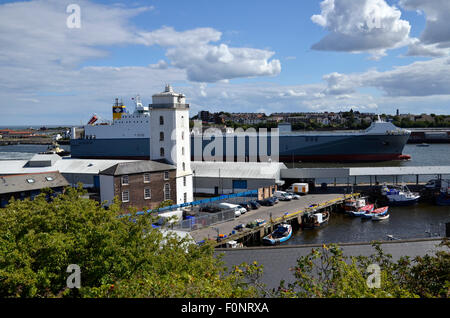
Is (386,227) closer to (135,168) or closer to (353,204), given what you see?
(353,204)

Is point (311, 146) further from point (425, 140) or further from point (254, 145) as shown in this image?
Result: point (425, 140)

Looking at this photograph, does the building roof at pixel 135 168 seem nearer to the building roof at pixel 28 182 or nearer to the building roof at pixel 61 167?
the building roof at pixel 28 182

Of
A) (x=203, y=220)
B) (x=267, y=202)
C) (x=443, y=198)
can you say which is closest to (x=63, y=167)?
(x=203, y=220)

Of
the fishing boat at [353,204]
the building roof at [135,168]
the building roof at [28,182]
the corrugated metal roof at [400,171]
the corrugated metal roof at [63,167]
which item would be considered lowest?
the fishing boat at [353,204]

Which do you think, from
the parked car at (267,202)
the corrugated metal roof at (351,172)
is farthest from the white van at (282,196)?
the corrugated metal roof at (351,172)

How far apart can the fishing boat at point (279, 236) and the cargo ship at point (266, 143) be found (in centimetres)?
3574

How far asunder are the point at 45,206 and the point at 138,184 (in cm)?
1302

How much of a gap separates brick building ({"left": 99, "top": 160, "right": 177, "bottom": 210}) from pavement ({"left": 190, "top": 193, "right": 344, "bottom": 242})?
16.6ft

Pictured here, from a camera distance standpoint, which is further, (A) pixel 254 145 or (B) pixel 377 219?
(A) pixel 254 145

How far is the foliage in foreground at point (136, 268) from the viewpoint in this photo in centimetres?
612
